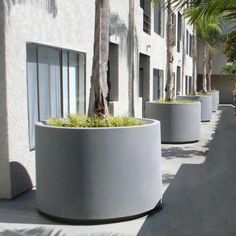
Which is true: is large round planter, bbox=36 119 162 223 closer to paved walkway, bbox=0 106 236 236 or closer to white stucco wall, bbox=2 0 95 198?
paved walkway, bbox=0 106 236 236

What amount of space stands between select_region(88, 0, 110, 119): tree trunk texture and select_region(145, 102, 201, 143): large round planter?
252 inches

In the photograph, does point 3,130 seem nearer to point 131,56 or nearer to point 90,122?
point 90,122

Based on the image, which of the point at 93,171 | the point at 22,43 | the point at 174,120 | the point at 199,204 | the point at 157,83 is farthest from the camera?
the point at 157,83

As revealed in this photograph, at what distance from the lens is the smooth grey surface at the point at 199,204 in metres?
5.43

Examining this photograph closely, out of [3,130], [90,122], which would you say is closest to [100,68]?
[90,122]

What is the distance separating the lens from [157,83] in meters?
20.3

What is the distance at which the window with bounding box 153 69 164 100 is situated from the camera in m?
19.5

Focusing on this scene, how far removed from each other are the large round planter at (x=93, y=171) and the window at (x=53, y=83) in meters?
1.91

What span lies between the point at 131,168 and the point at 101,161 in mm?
436

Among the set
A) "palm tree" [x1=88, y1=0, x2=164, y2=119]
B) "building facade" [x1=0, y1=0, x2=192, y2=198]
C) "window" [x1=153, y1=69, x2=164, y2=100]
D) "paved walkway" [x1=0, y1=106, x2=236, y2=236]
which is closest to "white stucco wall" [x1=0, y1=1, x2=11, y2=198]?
"building facade" [x1=0, y1=0, x2=192, y2=198]

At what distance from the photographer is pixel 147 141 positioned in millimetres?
5703

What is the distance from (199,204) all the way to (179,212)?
1.72 feet

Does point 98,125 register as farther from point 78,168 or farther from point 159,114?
point 159,114

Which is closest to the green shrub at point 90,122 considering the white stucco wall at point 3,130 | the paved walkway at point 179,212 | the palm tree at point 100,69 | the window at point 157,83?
the palm tree at point 100,69
